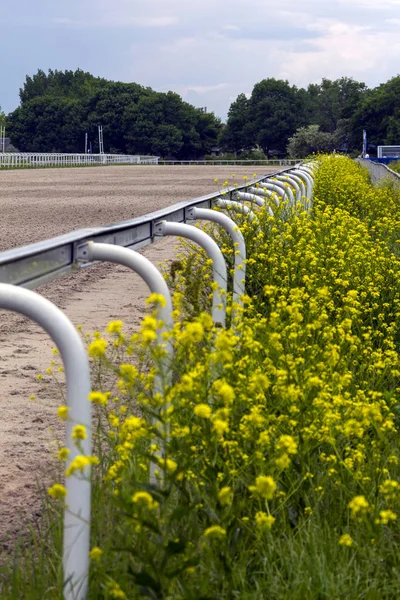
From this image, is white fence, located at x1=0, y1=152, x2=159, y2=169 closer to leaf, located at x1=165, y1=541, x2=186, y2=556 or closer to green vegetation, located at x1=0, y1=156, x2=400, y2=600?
green vegetation, located at x1=0, y1=156, x2=400, y2=600

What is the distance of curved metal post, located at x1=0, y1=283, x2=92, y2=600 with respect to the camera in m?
2.58

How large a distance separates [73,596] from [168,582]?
0.31 m

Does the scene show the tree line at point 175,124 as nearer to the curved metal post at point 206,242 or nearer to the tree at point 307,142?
the tree at point 307,142

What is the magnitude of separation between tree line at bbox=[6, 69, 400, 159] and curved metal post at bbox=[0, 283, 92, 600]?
391ft

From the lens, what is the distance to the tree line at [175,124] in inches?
5089

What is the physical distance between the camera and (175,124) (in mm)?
134000

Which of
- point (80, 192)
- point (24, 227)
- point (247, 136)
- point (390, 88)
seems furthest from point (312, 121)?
point (24, 227)

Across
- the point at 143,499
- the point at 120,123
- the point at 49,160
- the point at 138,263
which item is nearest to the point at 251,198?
the point at 138,263

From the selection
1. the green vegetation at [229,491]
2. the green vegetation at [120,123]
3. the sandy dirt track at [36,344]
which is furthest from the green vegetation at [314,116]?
the green vegetation at [229,491]

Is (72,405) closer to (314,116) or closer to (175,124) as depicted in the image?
(175,124)

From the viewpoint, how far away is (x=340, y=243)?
25.9 ft

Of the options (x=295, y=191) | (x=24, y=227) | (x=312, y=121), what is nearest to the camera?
(x=295, y=191)

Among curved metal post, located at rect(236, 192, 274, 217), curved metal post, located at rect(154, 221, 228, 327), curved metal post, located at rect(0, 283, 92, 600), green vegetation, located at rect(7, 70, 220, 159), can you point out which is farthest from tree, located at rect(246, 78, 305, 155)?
curved metal post, located at rect(0, 283, 92, 600)

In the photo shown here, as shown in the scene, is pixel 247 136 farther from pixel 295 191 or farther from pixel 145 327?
pixel 145 327
